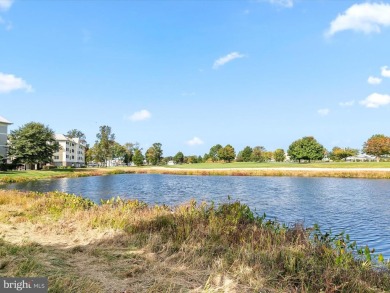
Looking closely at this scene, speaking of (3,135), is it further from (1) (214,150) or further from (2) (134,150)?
(1) (214,150)

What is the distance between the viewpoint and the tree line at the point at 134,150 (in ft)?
217

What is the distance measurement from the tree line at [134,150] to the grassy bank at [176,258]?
207 feet

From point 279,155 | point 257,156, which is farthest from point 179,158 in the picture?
point 279,155

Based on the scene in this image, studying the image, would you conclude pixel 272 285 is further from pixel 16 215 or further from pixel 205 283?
pixel 16 215

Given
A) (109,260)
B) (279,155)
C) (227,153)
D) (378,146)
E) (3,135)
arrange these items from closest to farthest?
(109,260)
(3,135)
(378,146)
(227,153)
(279,155)

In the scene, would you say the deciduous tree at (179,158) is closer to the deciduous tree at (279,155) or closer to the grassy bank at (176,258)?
the deciduous tree at (279,155)

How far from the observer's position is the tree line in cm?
6612

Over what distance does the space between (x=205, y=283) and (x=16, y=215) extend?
1061 centimetres

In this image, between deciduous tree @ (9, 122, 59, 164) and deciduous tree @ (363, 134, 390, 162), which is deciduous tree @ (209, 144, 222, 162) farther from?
deciduous tree @ (9, 122, 59, 164)

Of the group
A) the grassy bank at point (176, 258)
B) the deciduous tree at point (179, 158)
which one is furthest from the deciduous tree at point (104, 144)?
the grassy bank at point (176, 258)
